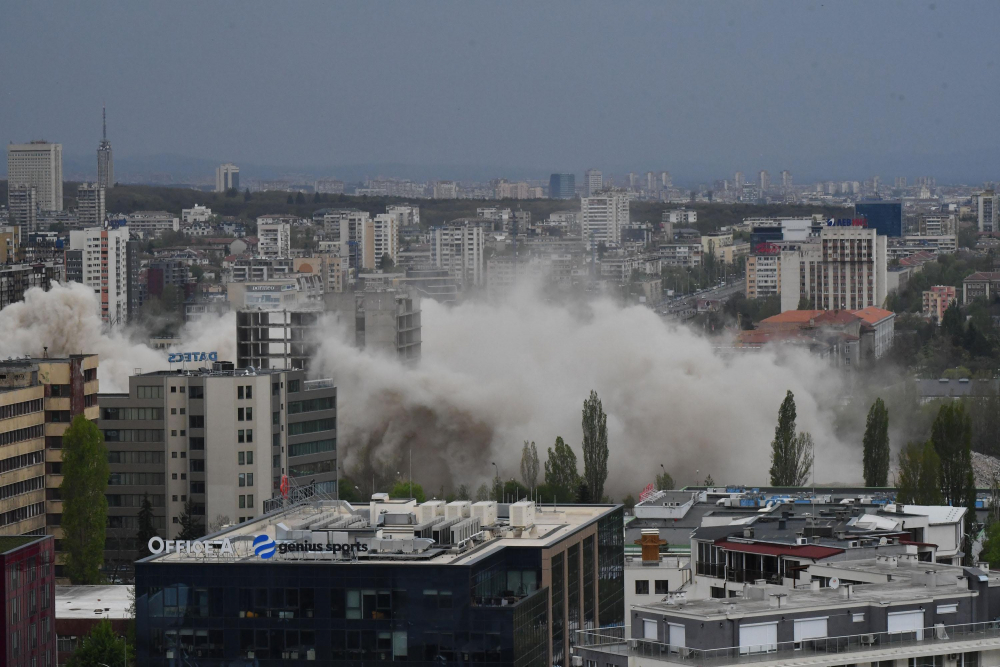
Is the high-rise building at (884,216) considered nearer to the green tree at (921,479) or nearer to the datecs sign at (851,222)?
the datecs sign at (851,222)

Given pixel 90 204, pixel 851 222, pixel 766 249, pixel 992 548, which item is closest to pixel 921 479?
pixel 992 548

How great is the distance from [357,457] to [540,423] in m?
6.87

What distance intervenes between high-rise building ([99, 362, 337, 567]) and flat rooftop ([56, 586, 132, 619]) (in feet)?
18.9

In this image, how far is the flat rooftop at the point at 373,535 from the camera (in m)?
27.1

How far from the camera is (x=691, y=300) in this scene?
128m

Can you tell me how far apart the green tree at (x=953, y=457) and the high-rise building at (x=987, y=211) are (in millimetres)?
143727

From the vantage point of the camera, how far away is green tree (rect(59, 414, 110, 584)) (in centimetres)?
4341

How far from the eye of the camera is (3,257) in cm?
12525

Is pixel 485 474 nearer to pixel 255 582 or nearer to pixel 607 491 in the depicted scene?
pixel 607 491

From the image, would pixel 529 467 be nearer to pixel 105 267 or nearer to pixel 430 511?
pixel 430 511

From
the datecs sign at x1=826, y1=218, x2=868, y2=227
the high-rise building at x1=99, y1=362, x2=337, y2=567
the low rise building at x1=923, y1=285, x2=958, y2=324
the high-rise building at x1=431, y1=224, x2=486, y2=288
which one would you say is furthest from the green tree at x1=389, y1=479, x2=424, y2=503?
the high-rise building at x1=431, y1=224, x2=486, y2=288

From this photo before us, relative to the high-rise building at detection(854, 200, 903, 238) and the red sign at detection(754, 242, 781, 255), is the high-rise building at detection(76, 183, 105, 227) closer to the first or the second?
the high-rise building at detection(854, 200, 903, 238)

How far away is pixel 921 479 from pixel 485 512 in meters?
15.5

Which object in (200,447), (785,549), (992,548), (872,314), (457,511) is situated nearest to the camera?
(785,549)
